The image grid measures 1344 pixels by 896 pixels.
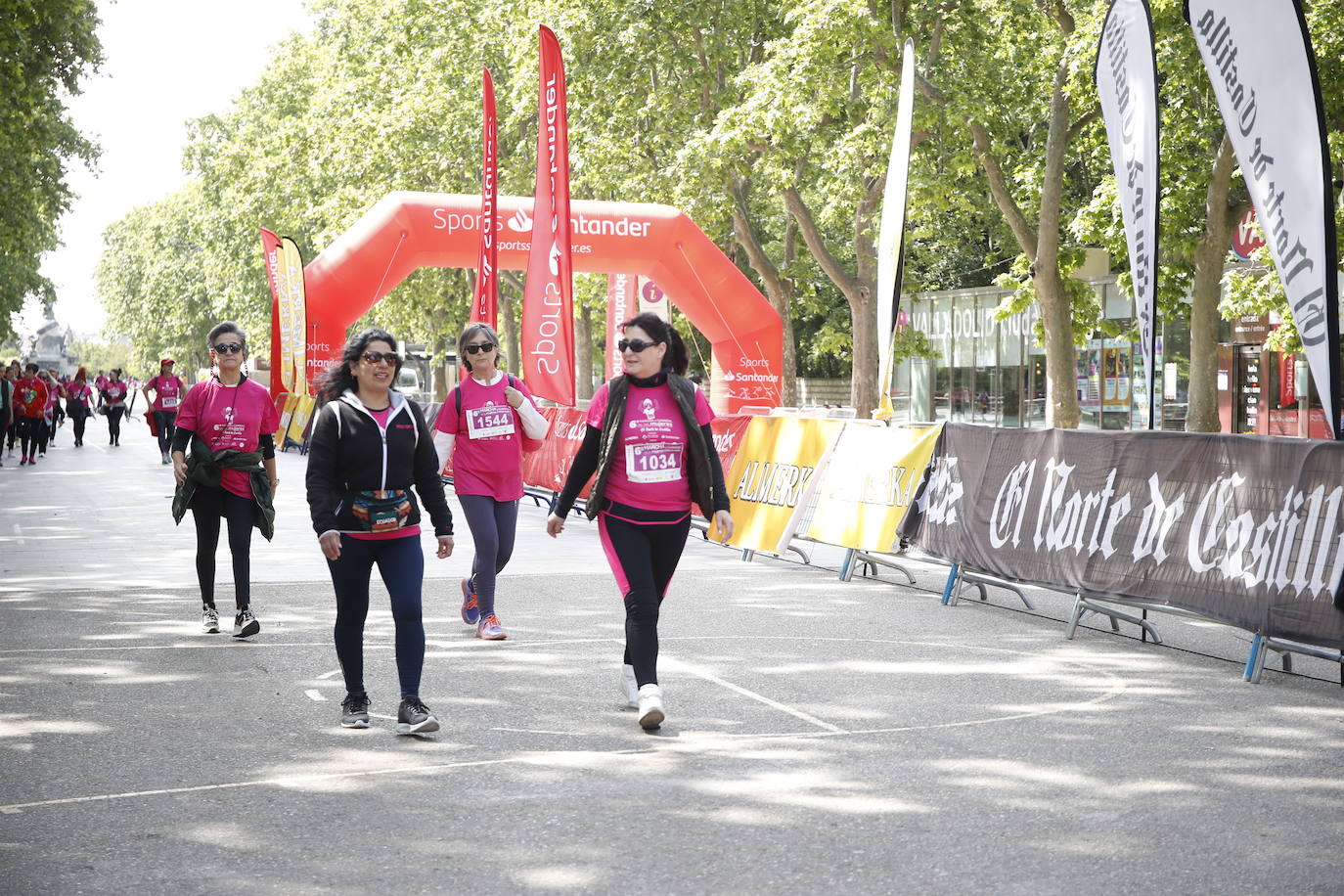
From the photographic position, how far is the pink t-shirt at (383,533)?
258 inches

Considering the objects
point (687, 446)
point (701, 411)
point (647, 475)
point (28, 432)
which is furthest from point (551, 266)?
point (28, 432)

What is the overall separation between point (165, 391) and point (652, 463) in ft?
67.6

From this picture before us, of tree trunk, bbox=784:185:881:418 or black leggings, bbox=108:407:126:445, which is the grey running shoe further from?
black leggings, bbox=108:407:126:445

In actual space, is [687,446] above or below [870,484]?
above

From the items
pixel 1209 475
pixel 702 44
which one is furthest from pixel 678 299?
pixel 1209 475

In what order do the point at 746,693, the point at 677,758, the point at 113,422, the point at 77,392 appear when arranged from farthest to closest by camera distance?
the point at 113,422 < the point at 77,392 < the point at 746,693 < the point at 677,758

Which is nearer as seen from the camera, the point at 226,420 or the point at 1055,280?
the point at 226,420

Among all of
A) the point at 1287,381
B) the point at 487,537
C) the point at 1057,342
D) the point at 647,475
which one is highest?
the point at 1057,342

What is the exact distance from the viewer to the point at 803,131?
89.7 feet

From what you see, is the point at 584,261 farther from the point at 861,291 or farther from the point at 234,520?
the point at 234,520

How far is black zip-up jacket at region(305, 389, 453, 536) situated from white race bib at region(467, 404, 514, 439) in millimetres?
2728

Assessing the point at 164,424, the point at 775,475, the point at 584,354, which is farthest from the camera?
the point at 584,354

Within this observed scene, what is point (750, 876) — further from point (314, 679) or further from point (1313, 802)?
point (314, 679)

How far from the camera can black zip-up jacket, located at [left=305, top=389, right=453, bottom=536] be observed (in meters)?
6.53
